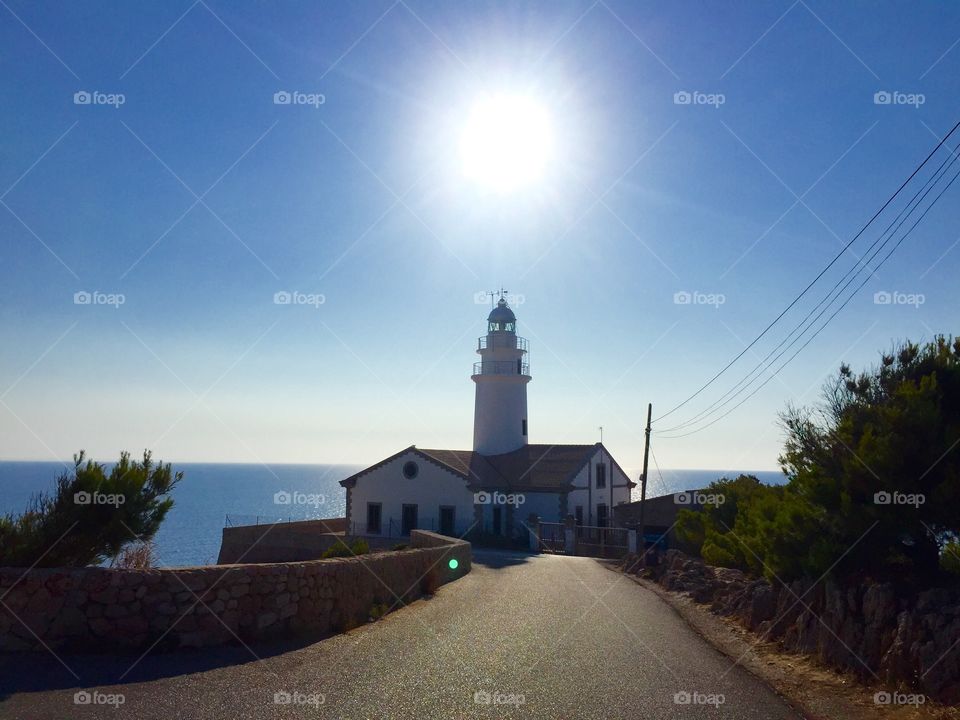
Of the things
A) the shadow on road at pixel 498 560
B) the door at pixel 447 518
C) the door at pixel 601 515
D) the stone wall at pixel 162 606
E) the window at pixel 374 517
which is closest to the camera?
the stone wall at pixel 162 606

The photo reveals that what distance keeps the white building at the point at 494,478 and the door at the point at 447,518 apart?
52 millimetres

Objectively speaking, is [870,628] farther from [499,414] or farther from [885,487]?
[499,414]

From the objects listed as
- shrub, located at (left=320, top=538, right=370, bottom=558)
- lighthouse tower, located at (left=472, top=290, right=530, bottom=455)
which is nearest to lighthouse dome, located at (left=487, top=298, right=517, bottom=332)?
lighthouse tower, located at (left=472, top=290, right=530, bottom=455)

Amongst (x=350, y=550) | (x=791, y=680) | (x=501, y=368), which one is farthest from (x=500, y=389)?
(x=791, y=680)

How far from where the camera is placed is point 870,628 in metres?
8.31

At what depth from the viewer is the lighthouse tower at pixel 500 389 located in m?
39.5

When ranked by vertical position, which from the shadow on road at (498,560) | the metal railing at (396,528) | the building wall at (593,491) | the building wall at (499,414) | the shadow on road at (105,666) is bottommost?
the shadow on road at (498,560)

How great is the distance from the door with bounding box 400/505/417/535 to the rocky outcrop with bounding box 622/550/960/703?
25765 millimetres

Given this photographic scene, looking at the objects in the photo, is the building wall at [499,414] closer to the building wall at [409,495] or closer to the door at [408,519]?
the building wall at [409,495]

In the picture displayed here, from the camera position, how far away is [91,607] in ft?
26.0

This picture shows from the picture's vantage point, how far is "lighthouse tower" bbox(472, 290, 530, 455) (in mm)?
39531

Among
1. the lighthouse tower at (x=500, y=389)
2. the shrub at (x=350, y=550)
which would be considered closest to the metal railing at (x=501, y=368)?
the lighthouse tower at (x=500, y=389)

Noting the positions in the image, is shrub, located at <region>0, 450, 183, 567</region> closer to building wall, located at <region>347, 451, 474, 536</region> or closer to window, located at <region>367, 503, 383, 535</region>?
building wall, located at <region>347, 451, 474, 536</region>

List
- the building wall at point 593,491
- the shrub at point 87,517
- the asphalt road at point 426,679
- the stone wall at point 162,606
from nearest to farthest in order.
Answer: the asphalt road at point 426,679 → the stone wall at point 162,606 → the shrub at point 87,517 → the building wall at point 593,491
